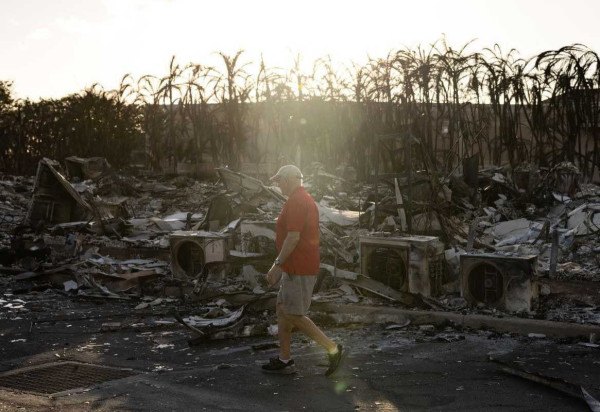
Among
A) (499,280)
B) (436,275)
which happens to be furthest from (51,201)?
(499,280)

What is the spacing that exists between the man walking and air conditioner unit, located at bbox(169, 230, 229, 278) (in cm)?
416

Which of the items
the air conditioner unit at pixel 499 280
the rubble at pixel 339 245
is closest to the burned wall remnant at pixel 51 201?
the rubble at pixel 339 245

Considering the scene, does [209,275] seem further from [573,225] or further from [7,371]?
[573,225]

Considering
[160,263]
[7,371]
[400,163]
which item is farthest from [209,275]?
[400,163]

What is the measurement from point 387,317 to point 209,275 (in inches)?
124

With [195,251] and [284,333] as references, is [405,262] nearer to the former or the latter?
[284,333]

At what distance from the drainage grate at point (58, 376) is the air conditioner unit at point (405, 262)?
361cm

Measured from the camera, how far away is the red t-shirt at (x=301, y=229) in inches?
222

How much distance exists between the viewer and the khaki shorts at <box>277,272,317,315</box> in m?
5.72

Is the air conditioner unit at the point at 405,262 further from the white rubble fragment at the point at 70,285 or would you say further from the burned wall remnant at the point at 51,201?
the burned wall remnant at the point at 51,201

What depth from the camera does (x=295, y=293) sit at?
5723 mm

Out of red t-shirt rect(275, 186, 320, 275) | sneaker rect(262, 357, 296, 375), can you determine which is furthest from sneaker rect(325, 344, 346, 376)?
red t-shirt rect(275, 186, 320, 275)

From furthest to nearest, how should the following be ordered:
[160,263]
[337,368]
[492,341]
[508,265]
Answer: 1. [160,263]
2. [508,265]
3. [492,341]
4. [337,368]

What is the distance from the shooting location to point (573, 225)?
10492mm
